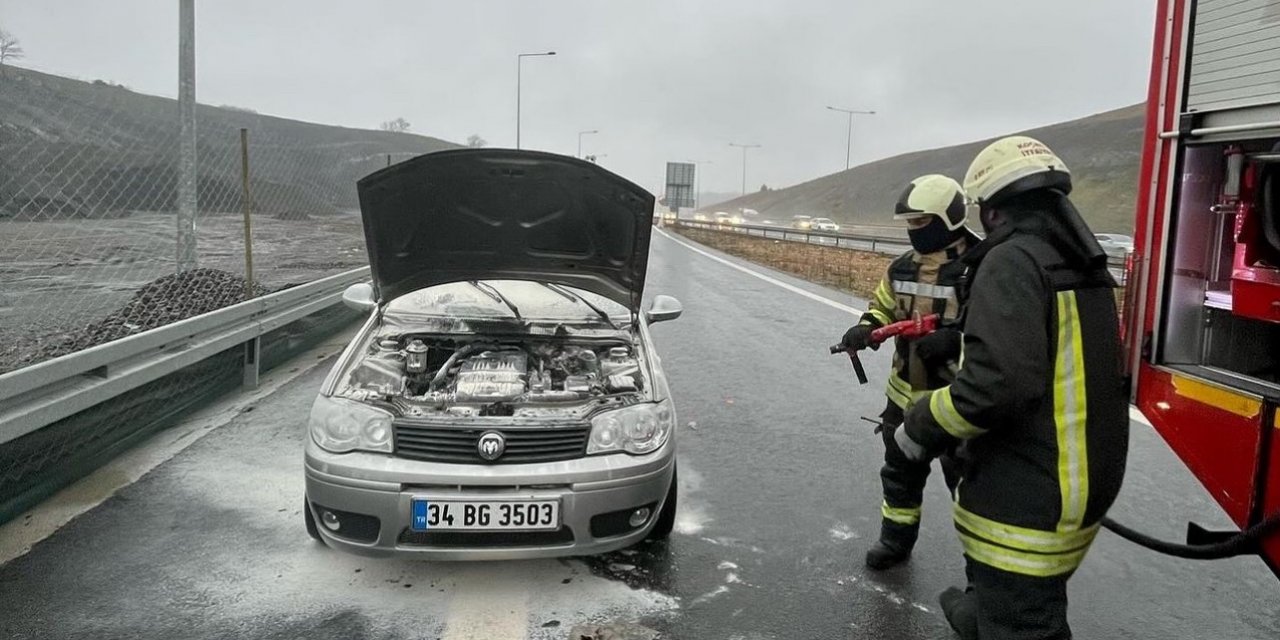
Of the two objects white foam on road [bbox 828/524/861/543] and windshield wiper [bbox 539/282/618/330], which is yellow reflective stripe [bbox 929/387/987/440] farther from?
windshield wiper [bbox 539/282/618/330]

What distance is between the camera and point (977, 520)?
7.86 ft

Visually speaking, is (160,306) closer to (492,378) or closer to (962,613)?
(492,378)

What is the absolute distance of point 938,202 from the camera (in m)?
3.47

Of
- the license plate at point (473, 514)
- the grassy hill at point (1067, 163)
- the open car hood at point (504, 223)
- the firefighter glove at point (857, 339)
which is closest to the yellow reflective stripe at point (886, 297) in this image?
the firefighter glove at point (857, 339)

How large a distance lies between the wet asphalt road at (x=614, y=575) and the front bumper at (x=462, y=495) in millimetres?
230

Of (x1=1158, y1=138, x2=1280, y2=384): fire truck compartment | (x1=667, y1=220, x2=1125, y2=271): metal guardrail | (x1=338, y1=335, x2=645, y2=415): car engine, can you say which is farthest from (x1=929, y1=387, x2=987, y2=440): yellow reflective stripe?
(x1=667, y1=220, x2=1125, y2=271): metal guardrail

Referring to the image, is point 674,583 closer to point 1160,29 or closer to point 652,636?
point 652,636

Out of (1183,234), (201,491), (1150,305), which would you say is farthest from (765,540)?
(201,491)

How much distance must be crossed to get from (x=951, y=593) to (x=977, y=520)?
0.96m

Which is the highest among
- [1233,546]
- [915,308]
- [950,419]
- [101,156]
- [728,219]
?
[728,219]

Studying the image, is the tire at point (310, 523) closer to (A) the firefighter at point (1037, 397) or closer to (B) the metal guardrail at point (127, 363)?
(B) the metal guardrail at point (127, 363)

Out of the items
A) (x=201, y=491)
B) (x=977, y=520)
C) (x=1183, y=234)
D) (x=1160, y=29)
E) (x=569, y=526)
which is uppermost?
(x=1160, y=29)

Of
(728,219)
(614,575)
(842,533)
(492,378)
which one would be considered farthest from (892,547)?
(728,219)

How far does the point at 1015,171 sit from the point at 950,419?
28.5 inches
